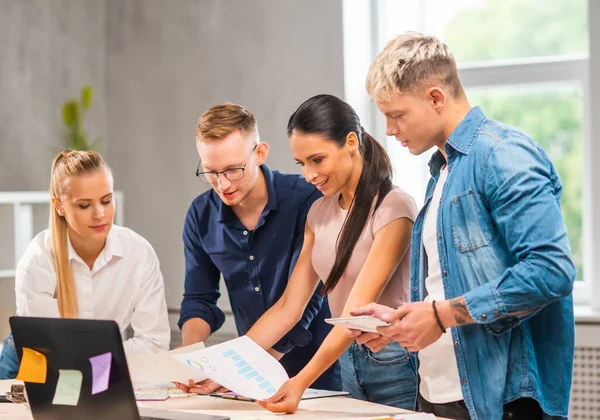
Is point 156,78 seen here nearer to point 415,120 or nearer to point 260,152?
point 260,152

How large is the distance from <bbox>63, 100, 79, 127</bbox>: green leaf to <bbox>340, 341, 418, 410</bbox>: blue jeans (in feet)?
8.78

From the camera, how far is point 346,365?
210cm

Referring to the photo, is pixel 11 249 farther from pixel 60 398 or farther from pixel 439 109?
pixel 439 109

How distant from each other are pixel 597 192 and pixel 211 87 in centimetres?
215

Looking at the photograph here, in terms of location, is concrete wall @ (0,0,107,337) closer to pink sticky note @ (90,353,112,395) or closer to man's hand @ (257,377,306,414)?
man's hand @ (257,377,306,414)

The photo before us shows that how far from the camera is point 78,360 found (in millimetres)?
1552

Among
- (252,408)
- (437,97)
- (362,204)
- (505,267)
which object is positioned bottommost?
(252,408)

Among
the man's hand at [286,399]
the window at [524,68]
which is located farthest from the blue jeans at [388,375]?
the window at [524,68]

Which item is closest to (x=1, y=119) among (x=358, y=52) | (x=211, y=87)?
(x=211, y=87)

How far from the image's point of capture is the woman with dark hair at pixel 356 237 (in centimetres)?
195

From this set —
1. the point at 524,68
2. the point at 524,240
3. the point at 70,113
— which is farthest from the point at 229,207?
the point at 524,68

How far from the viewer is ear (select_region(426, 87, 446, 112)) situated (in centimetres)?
174

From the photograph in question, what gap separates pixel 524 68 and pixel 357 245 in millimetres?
2373

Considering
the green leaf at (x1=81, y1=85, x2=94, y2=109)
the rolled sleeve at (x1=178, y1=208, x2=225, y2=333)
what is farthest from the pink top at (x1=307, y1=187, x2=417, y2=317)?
the green leaf at (x1=81, y1=85, x2=94, y2=109)
